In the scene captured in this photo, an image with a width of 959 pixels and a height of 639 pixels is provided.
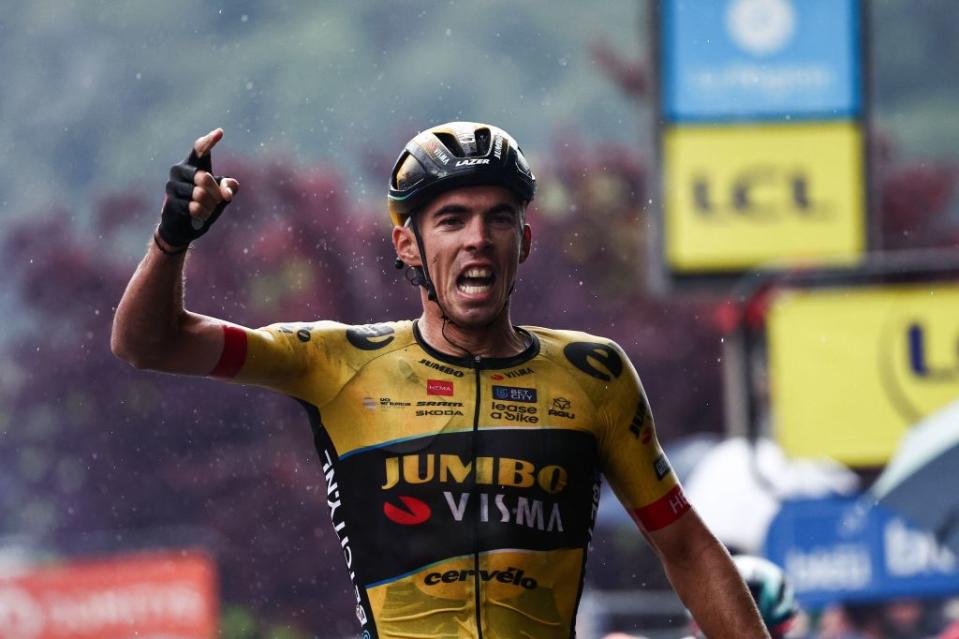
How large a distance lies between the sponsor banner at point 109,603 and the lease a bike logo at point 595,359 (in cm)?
1213

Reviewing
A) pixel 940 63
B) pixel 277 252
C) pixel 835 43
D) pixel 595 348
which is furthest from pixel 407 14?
pixel 595 348

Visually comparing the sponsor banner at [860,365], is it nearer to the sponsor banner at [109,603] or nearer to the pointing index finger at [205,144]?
the sponsor banner at [109,603]

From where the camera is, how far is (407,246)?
15.6 feet

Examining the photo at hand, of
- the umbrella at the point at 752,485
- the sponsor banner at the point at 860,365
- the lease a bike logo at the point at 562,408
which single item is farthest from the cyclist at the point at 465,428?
the sponsor banner at the point at 860,365

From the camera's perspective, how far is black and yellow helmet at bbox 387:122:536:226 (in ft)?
15.2

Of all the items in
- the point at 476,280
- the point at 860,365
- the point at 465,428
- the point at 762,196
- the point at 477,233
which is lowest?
the point at 860,365

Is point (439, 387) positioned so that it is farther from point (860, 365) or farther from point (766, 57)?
point (766, 57)

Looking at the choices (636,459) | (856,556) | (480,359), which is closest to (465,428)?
(480,359)

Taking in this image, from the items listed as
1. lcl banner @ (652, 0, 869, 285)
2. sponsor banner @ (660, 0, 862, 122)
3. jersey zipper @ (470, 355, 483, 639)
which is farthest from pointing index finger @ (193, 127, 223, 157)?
sponsor banner @ (660, 0, 862, 122)

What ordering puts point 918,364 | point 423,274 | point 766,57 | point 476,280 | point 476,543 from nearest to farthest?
point 476,543
point 476,280
point 423,274
point 918,364
point 766,57

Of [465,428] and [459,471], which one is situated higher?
[465,428]

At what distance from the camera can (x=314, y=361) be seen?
15.3 ft

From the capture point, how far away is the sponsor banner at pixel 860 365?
1571 cm

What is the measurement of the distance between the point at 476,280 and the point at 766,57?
15996mm
